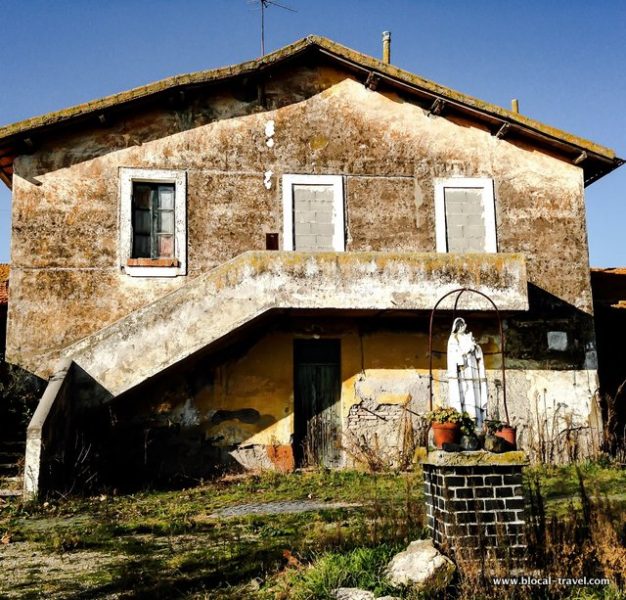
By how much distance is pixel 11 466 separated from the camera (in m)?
9.47

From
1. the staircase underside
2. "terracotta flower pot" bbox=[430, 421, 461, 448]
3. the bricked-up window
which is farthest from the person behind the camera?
the bricked-up window

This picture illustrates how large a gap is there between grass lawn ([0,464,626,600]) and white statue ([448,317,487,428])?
0.90 meters

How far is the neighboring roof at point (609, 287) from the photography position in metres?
14.5

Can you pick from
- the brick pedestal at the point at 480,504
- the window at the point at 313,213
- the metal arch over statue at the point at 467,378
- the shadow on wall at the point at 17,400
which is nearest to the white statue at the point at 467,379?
the metal arch over statue at the point at 467,378

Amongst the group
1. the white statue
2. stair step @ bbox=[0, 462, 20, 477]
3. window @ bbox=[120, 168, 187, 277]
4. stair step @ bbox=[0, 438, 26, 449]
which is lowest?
stair step @ bbox=[0, 462, 20, 477]

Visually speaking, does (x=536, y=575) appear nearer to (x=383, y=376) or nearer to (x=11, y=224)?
(x=383, y=376)

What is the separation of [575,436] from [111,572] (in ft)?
28.5

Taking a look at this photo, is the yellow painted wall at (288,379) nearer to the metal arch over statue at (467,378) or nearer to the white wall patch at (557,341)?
the white wall patch at (557,341)

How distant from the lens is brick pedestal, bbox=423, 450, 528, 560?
5121 mm

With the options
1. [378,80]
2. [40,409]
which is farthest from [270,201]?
[40,409]

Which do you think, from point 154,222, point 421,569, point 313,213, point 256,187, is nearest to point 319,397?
point 313,213

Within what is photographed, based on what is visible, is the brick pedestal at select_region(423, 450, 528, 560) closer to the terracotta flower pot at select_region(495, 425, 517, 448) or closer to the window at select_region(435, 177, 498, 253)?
the terracotta flower pot at select_region(495, 425, 517, 448)

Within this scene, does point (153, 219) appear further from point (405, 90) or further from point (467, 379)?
point (467, 379)

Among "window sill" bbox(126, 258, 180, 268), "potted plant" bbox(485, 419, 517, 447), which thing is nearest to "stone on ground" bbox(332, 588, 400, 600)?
"potted plant" bbox(485, 419, 517, 447)
